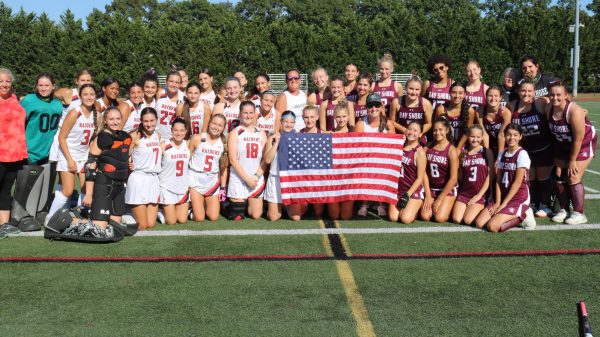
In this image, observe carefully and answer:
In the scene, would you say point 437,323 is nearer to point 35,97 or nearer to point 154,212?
point 154,212

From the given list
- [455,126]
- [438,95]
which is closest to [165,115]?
[438,95]

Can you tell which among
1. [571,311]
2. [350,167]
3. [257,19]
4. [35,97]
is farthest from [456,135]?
[257,19]

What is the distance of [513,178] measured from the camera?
20.8 feet

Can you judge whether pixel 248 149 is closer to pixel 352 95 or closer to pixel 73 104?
pixel 352 95

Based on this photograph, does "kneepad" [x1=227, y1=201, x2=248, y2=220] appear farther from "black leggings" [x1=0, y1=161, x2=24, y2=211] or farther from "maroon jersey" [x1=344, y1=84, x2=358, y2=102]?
"black leggings" [x1=0, y1=161, x2=24, y2=211]

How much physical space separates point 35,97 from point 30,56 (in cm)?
3075

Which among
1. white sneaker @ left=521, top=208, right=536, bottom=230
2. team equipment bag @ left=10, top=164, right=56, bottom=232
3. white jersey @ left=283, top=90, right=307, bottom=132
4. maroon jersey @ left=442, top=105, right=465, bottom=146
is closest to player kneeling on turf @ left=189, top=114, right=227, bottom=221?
white jersey @ left=283, top=90, right=307, bottom=132

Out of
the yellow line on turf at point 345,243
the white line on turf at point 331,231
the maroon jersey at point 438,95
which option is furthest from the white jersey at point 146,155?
the maroon jersey at point 438,95

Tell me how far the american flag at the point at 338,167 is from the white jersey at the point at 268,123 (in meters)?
0.62

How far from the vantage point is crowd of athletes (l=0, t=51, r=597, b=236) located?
243 inches

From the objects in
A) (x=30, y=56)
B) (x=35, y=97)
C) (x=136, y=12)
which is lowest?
(x=35, y=97)

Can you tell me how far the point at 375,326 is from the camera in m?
3.70

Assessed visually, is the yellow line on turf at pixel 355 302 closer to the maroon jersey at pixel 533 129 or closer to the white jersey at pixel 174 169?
the white jersey at pixel 174 169

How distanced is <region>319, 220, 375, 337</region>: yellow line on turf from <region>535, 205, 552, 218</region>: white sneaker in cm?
264
